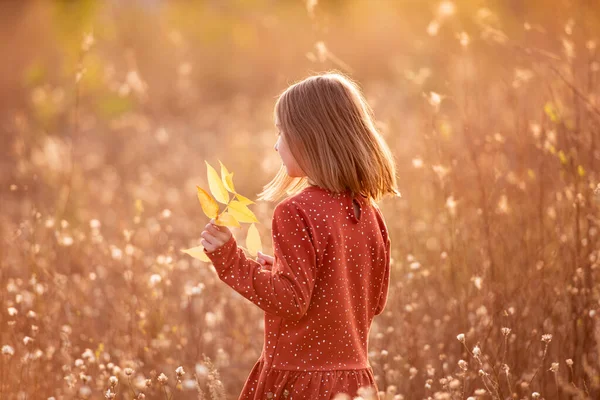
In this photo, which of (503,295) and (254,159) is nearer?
(503,295)

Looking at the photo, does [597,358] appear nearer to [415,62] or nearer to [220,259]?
[220,259]

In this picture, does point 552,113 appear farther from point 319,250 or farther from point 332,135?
point 319,250

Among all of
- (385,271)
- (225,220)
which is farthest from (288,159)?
(385,271)

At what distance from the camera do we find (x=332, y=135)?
2039 mm

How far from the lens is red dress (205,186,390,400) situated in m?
1.91

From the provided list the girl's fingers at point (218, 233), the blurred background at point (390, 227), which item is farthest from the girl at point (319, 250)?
the blurred background at point (390, 227)

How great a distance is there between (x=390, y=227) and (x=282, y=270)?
6.24 ft

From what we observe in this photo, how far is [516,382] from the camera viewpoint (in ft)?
9.14

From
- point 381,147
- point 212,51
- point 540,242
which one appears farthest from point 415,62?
point 381,147

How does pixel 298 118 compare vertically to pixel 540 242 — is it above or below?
above

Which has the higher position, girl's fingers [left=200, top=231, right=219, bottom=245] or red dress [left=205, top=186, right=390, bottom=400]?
girl's fingers [left=200, top=231, right=219, bottom=245]

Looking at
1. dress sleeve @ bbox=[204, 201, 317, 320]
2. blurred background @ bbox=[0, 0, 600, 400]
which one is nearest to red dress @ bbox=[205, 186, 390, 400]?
dress sleeve @ bbox=[204, 201, 317, 320]

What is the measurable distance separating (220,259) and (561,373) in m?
1.55

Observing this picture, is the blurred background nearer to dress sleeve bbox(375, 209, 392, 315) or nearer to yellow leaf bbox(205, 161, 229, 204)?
dress sleeve bbox(375, 209, 392, 315)
